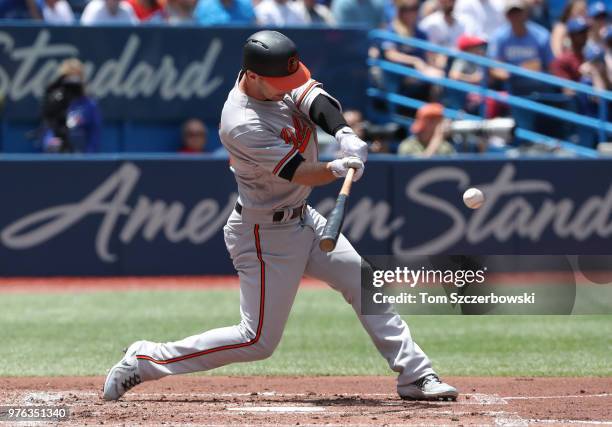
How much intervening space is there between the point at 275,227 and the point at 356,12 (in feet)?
32.1

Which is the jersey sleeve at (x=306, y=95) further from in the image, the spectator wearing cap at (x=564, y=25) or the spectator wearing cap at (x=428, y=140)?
the spectator wearing cap at (x=564, y=25)

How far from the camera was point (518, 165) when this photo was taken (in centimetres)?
1299

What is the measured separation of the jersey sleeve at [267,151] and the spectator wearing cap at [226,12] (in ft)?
30.4

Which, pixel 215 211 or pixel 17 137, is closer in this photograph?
pixel 215 211

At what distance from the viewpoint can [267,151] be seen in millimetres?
5816

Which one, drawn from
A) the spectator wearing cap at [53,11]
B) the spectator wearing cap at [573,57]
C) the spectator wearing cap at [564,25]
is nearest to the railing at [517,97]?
the spectator wearing cap at [573,57]

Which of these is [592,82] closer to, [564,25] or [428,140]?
[564,25]

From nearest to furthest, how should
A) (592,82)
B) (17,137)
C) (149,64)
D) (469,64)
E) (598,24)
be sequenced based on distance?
(17,137) → (149,64) → (592,82) → (469,64) → (598,24)

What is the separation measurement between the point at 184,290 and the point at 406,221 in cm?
264

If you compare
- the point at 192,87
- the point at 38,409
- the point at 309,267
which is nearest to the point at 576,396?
the point at 309,267

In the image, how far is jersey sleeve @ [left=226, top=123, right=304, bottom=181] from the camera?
5.80 m

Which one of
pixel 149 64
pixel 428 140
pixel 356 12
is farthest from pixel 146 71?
pixel 428 140

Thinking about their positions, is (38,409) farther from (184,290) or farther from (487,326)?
(184,290)

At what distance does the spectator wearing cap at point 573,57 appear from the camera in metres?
14.9
